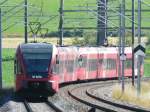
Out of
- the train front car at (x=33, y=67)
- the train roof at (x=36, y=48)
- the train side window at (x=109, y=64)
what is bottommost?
the train side window at (x=109, y=64)

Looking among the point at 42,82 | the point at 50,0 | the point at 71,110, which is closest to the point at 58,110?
the point at 71,110

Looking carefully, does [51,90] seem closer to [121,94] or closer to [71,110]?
[71,110]

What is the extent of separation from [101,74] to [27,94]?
21902mm

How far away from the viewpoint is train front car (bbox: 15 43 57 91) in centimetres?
3297

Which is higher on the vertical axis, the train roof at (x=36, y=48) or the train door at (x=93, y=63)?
the train roof at (x=36, y=48)

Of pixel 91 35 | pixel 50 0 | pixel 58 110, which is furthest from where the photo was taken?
pixel 91 35

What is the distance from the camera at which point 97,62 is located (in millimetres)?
54031

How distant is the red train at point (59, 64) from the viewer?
1303 inches

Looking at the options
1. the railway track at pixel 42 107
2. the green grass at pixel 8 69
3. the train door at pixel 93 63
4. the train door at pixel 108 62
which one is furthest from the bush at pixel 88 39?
the railway track at pixel 42 107

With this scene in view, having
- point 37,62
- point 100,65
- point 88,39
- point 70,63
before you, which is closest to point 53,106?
point 37,62

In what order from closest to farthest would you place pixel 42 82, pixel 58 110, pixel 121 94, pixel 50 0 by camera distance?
pixel 58 110 < pixel 42 82 < pixel 121 94 < pixel 50 0

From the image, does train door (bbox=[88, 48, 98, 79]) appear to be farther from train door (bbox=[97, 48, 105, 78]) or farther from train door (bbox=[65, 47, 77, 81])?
train door (bbox=[65, 47, 77, 81])

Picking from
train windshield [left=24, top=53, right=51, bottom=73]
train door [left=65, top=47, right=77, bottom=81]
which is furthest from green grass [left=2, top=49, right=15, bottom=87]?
train windshield [left=24, top=53, right=51, bottom=73]

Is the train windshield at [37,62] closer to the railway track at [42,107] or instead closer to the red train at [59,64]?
the red train at [59,64]
